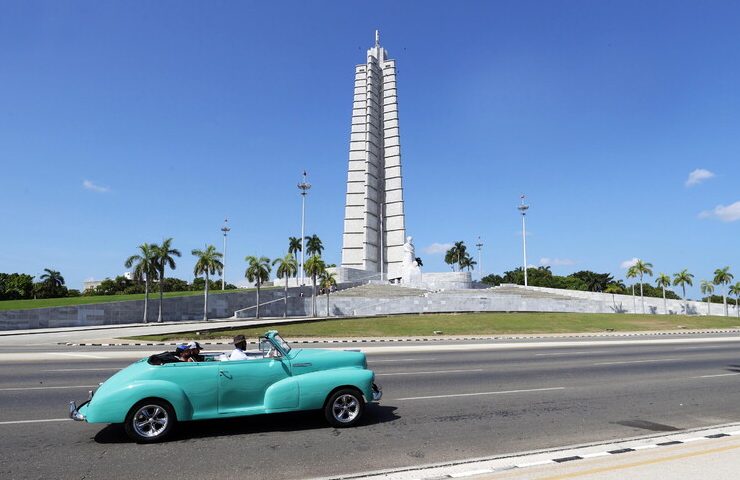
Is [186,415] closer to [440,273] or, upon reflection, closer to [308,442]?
[308,442]

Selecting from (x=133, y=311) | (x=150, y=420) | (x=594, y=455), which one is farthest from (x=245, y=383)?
(x=133, y=311)

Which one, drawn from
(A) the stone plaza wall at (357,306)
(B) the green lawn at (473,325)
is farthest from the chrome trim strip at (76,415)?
(A) the stone plaza wall at (357,306)

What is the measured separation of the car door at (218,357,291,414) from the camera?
7.61 m

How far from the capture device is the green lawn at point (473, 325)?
33.5 metres

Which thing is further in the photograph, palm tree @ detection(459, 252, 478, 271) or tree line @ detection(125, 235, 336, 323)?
palm tree @ detection(459, 252, 478, 271)

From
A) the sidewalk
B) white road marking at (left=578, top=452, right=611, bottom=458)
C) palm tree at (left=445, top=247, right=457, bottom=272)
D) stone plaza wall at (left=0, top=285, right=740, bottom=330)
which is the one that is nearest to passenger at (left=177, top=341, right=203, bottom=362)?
the sidewalk

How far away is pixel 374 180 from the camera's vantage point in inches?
3957

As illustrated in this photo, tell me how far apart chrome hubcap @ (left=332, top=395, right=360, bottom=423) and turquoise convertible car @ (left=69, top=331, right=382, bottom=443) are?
0.02 meters

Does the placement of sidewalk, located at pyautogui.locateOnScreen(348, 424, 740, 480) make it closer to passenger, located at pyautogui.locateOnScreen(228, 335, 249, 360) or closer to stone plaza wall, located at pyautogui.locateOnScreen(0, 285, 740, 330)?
passenger, located at pyautogui.locateOnScreen(228, 335, 249, 360)

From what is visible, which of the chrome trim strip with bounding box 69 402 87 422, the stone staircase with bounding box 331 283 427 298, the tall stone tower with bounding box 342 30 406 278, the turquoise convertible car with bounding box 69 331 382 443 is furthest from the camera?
the tall stone tower with bounding box 342 30 406 278

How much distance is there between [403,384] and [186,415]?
656cm

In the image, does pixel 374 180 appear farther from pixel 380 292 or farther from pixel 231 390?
pixel 231 390

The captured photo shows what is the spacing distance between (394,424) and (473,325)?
3454cm

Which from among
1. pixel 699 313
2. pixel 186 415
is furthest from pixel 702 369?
pixel 699 313
